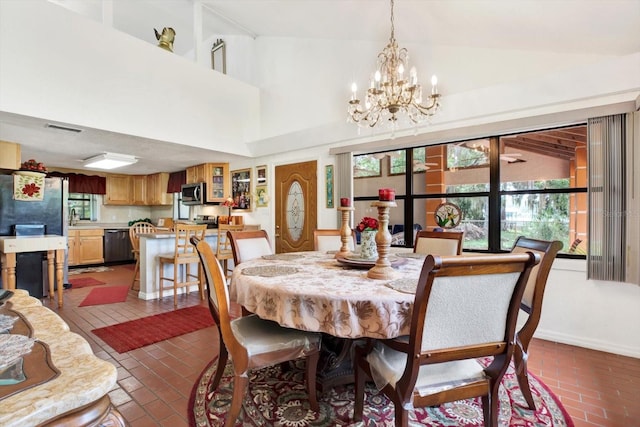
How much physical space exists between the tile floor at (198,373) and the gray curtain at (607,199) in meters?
0.72

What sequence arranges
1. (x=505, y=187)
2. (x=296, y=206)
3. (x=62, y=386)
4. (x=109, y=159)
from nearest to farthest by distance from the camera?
(x=62, y=386)
(x=505, y=187)
(x=296, y=206)
(x=109, y=159)

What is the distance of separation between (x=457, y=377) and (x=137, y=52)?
4528mm

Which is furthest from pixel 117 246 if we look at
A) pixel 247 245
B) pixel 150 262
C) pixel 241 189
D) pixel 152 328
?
pixel 247 245

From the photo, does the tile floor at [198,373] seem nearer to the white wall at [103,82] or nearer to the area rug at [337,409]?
the area rug at [337,409]

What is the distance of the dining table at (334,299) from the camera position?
4.43ft

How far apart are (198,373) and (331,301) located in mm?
1409

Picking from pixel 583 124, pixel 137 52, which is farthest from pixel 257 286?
pixel 137 52

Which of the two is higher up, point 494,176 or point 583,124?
point 583,124

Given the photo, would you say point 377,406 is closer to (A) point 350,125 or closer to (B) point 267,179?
(A) point 350,125

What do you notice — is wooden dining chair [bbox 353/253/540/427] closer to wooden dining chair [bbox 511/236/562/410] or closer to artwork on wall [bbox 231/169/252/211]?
wooden dining chair [bbox 511/236/562/410]

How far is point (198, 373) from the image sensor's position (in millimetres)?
2193

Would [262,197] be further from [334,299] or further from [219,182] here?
[334,299]

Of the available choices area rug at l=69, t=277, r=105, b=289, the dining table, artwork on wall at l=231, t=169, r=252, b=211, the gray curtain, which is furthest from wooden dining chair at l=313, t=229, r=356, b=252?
area rug at l=69, t=277, r=105, b=289

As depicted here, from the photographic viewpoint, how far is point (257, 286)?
5.27 feet
